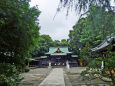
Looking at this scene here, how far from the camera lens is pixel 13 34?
3.55 meters

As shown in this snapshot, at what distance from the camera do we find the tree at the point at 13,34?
10.1 feet

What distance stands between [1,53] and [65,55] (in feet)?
76.3

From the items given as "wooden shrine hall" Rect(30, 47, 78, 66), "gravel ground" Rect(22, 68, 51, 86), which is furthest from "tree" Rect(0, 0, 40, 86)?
"wooden shrine hall" Rect(30, 47, 78, 66)

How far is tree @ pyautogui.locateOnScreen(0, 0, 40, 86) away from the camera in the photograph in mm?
3067

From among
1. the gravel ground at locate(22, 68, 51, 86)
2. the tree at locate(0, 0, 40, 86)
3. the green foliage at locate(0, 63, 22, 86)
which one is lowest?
the gravel ground at locate(22, 68, 51, 86)

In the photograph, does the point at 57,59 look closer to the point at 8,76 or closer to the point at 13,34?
the point at 8,76

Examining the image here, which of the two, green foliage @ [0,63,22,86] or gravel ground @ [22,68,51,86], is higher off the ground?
green foliage @ [0,63,22,86]

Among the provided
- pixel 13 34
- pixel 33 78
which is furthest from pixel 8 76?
pixel 33 78

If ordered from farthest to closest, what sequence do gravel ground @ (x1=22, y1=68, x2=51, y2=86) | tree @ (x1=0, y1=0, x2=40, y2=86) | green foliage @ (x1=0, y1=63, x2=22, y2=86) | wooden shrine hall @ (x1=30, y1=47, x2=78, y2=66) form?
wooden shrine hall @ (x1=30, y1=47, x2=78, y2=66)
gravel ground @ (x1=22, y1=68, x2=51, y2=86)
green foliage @ (x1=0, y1=63, x2=22, y2=86)
tree @ (x1=0, y1=0, x2=40, y2=86)

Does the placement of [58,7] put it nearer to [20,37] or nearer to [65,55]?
[20,37]

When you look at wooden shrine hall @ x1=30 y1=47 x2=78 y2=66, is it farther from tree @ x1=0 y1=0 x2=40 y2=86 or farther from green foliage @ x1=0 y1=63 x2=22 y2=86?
green foliage @ x1=0 y1=63 x2=22 y2=86

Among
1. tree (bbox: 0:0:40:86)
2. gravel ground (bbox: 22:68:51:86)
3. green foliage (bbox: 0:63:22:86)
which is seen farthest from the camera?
gravel ground (bbox: 22:68:51:86)

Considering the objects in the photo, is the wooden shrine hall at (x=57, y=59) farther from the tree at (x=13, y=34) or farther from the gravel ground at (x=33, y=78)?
the tree at (x=13, y=34)

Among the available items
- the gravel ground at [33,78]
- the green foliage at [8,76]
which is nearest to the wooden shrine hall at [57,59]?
the gravel ground at [33,78]
